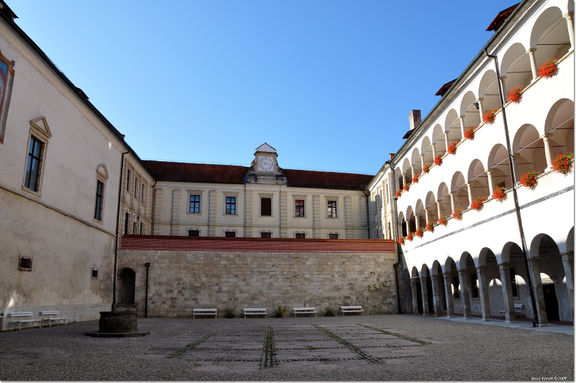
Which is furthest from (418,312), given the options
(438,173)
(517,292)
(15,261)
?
(15,261)

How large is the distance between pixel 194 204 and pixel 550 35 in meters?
25.8

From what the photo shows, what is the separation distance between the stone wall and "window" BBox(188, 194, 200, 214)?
9348 mm

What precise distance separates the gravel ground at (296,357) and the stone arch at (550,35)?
30.4ft

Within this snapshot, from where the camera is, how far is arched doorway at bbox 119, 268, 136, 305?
24.2m

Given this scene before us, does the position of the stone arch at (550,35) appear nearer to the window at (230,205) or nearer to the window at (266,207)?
the window at (266,207)

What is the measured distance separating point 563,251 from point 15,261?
55.7 ft

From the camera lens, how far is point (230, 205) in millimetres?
34375

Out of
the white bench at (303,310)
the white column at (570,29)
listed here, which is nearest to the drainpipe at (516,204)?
the white column at (570,29)

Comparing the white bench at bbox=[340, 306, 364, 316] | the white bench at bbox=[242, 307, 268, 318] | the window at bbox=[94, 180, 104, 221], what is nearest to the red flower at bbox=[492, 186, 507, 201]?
the white bench at bbox=[340, 306, 364, 316]

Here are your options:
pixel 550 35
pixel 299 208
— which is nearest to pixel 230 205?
pixel 299 208

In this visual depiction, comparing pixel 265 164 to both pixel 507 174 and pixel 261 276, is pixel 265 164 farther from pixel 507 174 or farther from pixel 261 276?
pixel 507 174

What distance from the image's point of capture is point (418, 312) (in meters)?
25.8

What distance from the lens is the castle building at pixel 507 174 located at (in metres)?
13.1

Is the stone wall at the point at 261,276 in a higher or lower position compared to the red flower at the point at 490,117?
lower
